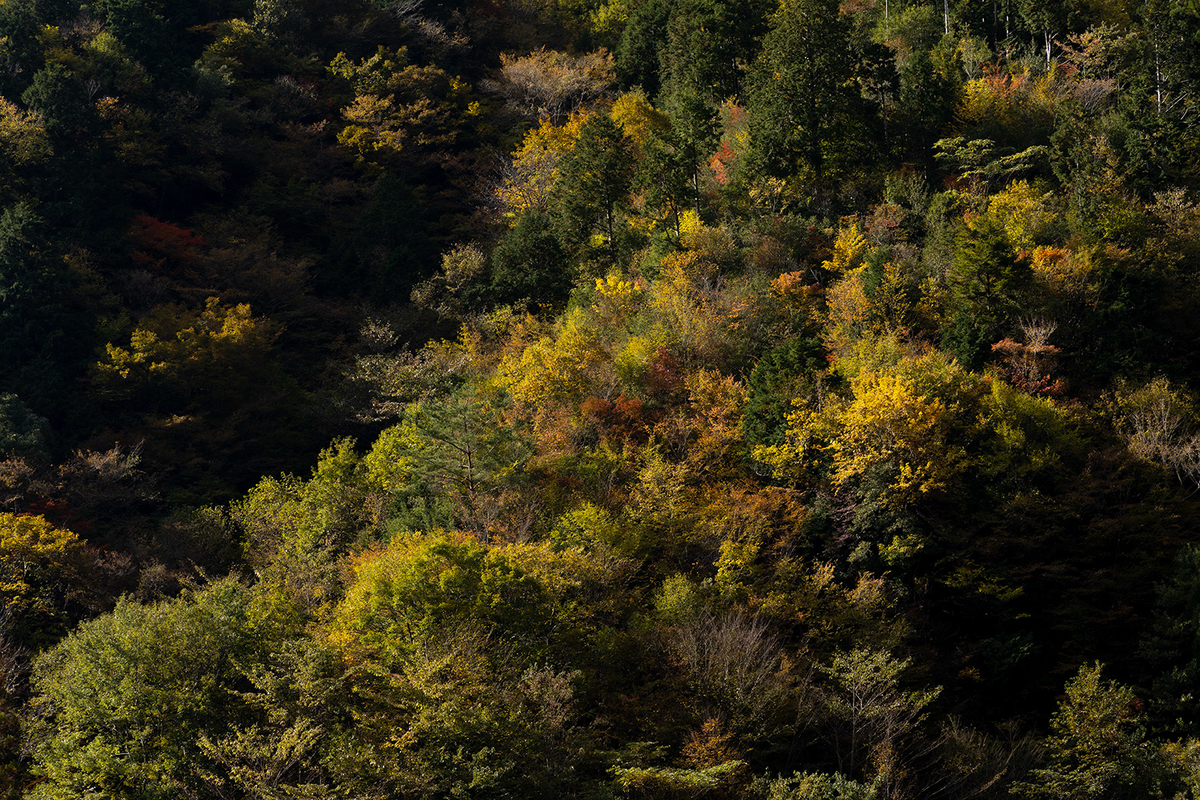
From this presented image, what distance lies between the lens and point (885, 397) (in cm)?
3478

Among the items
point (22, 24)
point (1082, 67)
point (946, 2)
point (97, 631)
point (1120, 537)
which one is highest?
point (22, 24)

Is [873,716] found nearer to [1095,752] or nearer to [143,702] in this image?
[1095,752]

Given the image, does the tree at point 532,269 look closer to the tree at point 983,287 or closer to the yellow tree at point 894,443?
the tree at point 983,287

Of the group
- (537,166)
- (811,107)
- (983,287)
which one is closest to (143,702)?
(983,287)

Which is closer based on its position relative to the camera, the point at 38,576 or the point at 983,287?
the point at 38,576

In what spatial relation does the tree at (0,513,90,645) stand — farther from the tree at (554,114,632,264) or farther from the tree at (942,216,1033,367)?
the tree at (942,216,1033,367)

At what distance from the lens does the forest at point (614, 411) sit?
2611 centimetres

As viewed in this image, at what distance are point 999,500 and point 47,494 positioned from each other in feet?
128

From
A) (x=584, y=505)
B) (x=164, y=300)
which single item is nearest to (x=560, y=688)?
(x=584, y=505)

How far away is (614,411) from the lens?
3984 cm

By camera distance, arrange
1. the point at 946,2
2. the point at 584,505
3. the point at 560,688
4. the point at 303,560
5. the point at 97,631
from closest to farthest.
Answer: the point at 560,688, the point at 97,631, the point at 584,505, the point at 303,560, the point at 946,2

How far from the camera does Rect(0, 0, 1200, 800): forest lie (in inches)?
1028

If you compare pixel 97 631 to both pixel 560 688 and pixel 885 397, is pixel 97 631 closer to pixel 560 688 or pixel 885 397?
pixel 560 688

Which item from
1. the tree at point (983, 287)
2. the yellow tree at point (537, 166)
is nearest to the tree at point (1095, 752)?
the tree at point (983, 287)
